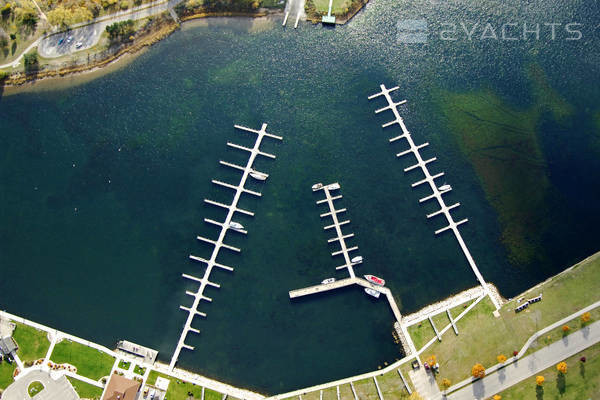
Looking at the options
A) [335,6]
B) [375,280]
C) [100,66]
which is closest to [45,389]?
[100,66]

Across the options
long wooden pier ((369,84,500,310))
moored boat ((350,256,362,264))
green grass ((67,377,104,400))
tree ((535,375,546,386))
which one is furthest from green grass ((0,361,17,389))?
tree ((535,375,546,386))

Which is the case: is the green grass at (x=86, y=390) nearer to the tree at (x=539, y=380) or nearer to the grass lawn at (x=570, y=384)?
the grass lawn at (x=570, y=384)

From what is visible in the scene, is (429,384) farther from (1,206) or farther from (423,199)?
(1,206)

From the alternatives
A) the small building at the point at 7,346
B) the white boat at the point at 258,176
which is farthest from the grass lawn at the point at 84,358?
the white boat at the point at 258,176

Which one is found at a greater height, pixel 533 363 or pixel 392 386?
pixel 392 386

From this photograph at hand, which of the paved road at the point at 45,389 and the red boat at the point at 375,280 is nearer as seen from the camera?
the paved road at the point at 45,389

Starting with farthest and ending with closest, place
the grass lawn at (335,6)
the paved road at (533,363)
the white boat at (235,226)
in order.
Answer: the grass lawn at (335,6), the white boat at (235,226), the paved road at (533,363)

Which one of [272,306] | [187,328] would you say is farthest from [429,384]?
[187,328]

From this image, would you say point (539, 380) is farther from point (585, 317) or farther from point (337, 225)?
point (337, 225)
